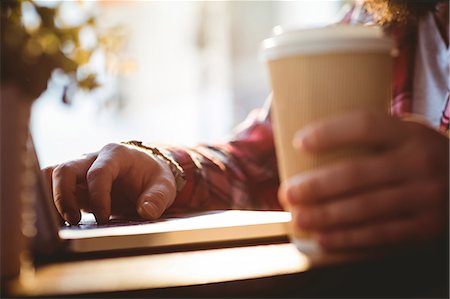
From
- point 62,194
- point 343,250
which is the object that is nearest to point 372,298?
point 343,250

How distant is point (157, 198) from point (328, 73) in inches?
13.9

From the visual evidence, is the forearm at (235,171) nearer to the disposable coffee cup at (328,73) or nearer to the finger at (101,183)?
the finger at (101,183)

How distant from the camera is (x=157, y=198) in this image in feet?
2.41

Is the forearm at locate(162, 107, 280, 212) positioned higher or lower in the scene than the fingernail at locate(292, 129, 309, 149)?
lower

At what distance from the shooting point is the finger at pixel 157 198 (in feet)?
2.32

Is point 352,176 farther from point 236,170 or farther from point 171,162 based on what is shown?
point 236,170

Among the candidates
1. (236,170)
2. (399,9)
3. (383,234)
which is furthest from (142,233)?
(236,170)

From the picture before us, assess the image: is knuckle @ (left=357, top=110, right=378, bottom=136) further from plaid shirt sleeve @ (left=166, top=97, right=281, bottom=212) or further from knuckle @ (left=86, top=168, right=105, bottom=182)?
plaid shirt sleeve @ (left=166, top=97, right=281, bottom=212)

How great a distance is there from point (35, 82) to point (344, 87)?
0.23 meters

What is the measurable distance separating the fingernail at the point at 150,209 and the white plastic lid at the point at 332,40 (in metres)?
0.32

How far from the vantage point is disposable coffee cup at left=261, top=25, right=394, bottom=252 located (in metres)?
0.44

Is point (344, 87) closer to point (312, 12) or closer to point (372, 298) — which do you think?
point (372, 298)

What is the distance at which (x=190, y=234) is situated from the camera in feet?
1.83

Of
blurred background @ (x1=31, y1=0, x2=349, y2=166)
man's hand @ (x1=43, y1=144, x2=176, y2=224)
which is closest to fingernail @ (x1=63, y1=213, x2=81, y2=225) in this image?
man's hand @ (x1=43, y1=144, x2=176, y2=224)
